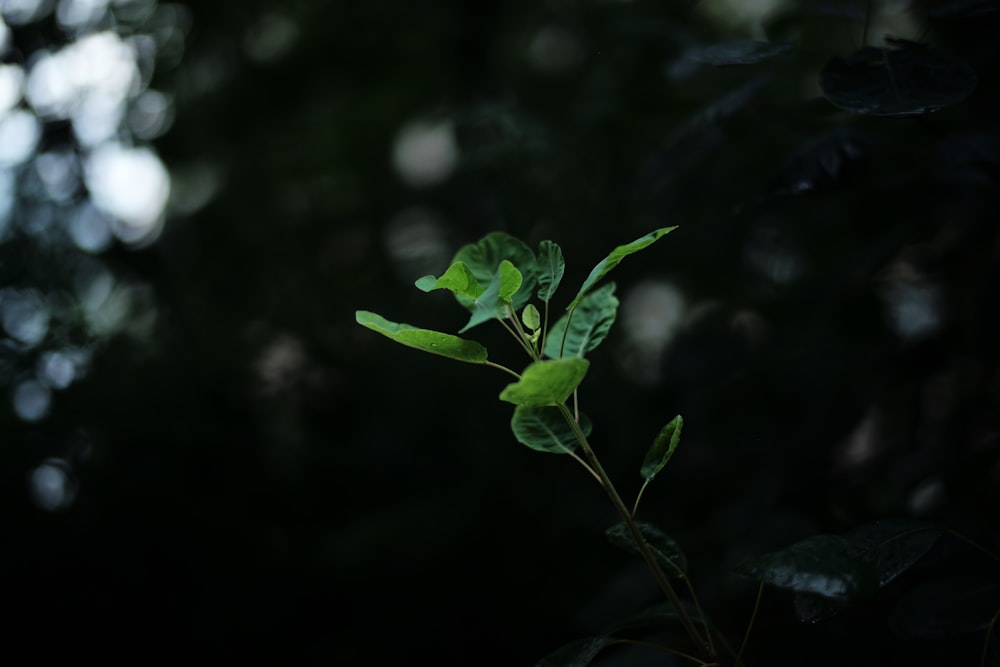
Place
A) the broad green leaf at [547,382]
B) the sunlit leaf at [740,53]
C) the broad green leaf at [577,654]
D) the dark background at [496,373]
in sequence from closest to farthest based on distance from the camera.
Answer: the broad green leaf at [547,382] < the broad green leaf at [577,654] < the sunlit leaf at [740,53] < the dark background at [496,373]

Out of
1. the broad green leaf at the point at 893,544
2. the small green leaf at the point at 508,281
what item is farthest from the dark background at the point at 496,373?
the small green leaf at the point at 508,281

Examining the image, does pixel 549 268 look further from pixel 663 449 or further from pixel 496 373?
pixel 496 373

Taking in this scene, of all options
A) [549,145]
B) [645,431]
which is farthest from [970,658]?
[549,145]

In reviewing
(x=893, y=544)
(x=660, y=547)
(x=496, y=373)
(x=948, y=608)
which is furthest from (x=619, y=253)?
(x=496, y=373)

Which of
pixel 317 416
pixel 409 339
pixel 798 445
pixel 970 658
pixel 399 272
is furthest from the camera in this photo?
pixel 399 272

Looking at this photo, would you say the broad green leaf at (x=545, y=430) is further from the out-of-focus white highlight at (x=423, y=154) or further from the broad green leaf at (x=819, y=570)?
the out-of-focus white highlight at (x=423, y=154)

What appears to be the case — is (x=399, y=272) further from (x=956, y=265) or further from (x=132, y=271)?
(x=956, y=265)

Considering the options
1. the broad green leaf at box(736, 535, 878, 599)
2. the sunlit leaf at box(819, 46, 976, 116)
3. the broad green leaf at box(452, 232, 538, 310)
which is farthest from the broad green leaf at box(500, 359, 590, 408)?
the sunlit leaf at box(819, 46, 976, 116)
